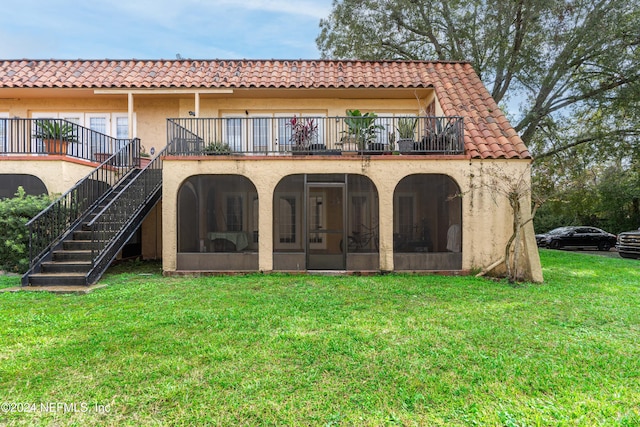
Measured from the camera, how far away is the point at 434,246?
9547mm

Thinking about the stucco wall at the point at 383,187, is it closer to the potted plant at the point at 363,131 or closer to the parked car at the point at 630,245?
the potted plant at the point at 363,131

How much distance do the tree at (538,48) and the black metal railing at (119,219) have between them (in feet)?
41.0

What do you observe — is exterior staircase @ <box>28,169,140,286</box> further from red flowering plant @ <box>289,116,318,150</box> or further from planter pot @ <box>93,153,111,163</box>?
red flowering plant @ <box>289,116,318,150</box>

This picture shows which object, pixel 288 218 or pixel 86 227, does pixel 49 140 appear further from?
pixel 288 218

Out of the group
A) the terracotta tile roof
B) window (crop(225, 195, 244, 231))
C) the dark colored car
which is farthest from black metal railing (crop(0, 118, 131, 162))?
the dark colored car

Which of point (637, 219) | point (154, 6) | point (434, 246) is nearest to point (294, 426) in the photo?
point (434, 246)

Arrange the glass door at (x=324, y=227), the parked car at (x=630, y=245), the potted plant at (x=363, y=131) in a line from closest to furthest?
the glass door at (x=324, y=227) < the potted plant at (x=363, y=131) < the parked car at (x=630, y=245)

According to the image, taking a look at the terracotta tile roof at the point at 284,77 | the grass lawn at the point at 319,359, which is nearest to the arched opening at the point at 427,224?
the terracotta tile roof at the point at 284,77

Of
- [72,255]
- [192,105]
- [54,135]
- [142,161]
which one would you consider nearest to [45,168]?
[54,135]

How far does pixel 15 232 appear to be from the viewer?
28.5ft

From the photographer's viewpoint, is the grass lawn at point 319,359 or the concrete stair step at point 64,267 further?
the concrete stair step at point 64,267

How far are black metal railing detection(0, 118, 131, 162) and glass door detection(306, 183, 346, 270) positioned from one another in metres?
7.14

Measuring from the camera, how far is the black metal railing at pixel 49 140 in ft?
33.3

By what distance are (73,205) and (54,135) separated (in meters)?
2.47
